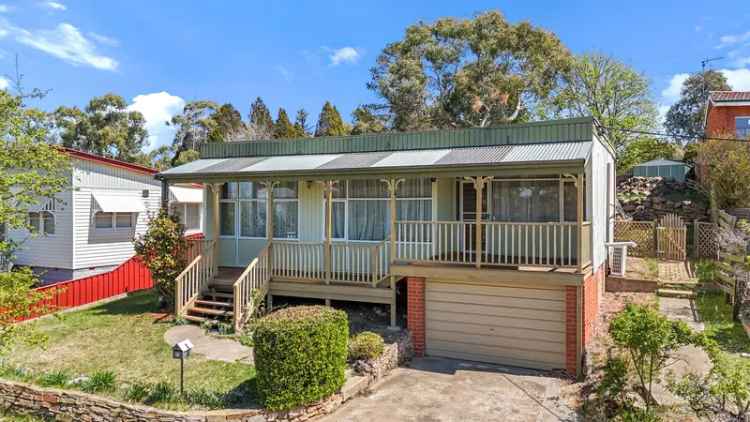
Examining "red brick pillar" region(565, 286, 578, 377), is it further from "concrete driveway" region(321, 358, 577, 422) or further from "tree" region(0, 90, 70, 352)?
"tree" region(0, 90, 70, 352)

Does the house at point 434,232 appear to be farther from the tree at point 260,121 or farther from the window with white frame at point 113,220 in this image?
the tree at point 260,121

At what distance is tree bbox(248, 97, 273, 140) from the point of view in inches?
1479

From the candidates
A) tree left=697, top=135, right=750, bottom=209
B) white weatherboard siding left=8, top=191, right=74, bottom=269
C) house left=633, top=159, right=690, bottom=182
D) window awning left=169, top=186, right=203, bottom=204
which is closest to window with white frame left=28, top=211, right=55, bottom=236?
white weatherboard siding left=8, top=191, right=74, bottom=269

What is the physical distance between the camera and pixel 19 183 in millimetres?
8008

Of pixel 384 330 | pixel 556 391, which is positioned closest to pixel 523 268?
pixel 556 391

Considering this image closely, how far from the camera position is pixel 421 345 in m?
10.0

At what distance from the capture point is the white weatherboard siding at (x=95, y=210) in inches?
642

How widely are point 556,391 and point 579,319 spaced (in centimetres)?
147

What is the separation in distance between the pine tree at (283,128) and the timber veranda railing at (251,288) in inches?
1038

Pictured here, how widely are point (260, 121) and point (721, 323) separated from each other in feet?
117

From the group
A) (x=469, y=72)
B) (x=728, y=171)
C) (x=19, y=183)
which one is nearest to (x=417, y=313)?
(x=19, y=183)

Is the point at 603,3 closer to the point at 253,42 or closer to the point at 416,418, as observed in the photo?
the point at 253,42

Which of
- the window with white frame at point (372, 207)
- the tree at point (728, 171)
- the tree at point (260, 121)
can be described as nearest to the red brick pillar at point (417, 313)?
the window with white frame at point (372, 207)

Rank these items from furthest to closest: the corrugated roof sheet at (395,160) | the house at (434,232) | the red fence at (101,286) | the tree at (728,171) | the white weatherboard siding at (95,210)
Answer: the tree at (728,171) < the white weatherboard siding at (95,210) < the red fence at (101,286) < the corrugated roof sheet at (395,160) < the house at (434,232)
